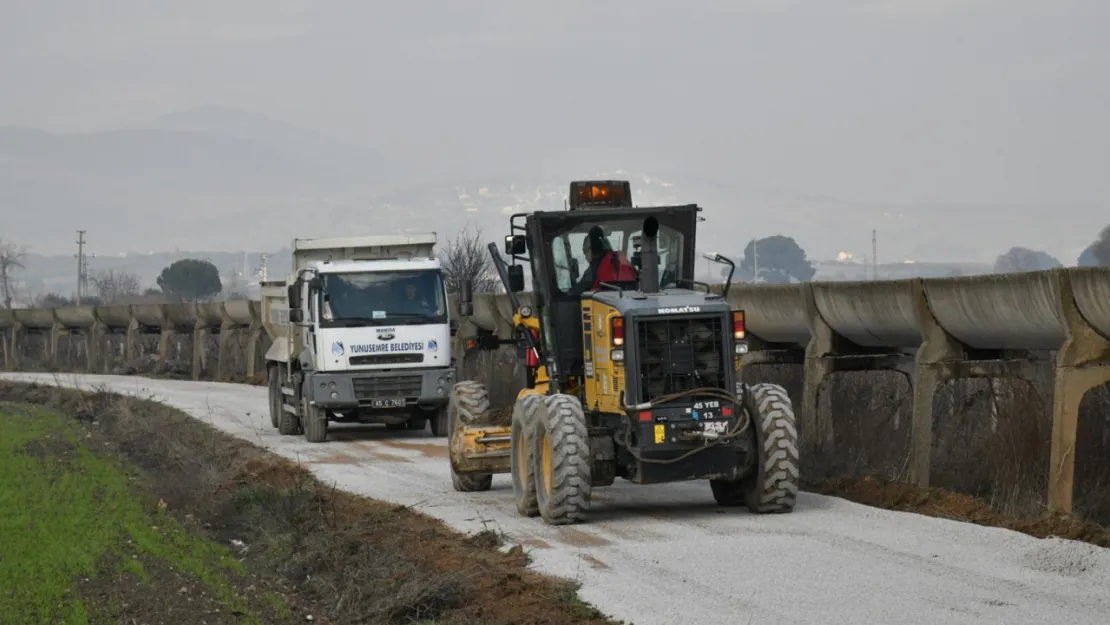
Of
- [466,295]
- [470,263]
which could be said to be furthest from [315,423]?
[470,263]

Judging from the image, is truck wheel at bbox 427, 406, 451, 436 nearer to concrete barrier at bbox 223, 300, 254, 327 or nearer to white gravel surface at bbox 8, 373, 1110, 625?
white gravel surface at bbox 8, 373, 1110, 625

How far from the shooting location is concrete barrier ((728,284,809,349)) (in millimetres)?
20781

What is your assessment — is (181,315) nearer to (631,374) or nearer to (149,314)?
(149,314)

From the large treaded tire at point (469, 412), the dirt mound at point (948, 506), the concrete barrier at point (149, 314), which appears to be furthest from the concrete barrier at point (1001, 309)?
the concrete barrier at point (149, 314)

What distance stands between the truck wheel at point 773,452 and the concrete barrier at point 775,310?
6461 millimetres

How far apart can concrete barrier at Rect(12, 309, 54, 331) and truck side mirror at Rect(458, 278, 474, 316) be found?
5555 cm

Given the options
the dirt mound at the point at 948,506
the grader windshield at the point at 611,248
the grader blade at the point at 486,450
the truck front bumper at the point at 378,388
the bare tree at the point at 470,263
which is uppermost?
the bare tree at the point at 470,263

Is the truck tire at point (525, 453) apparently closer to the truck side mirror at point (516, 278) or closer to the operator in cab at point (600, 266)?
the truck side mirror at point (516, 278)

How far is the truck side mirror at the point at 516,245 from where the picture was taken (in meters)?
15.2

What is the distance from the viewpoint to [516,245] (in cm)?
1523

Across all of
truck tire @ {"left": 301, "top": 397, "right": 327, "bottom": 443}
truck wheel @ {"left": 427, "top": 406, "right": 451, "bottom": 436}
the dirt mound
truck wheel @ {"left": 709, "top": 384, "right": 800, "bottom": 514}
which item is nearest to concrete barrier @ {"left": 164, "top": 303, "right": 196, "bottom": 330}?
truck wheel @ {"left": 427, "top": 406, "right": 451, "bottom": 436}

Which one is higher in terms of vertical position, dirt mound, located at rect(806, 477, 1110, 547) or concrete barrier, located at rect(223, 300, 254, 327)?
concrete barrier, located at rect(223, 300, 254, 327)

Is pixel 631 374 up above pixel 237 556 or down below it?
above

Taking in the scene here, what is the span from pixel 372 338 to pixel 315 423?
1638 mm
